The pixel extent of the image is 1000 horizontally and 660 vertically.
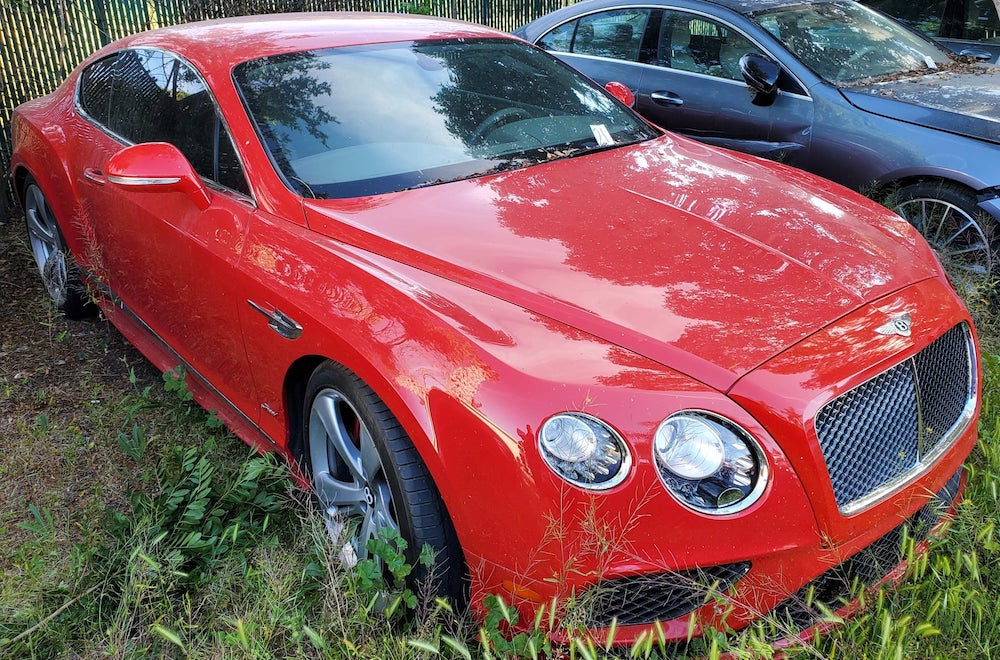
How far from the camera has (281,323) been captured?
2.43m

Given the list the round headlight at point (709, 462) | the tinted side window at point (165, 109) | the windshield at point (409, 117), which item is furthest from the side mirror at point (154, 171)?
the round headlight at point (709, 462)

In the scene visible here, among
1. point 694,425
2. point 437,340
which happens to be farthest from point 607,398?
point 437,340

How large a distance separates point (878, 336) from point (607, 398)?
75 cm

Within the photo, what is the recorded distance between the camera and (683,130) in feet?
16.6

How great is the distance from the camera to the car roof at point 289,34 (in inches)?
123

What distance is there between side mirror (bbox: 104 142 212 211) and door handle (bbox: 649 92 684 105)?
3199mm

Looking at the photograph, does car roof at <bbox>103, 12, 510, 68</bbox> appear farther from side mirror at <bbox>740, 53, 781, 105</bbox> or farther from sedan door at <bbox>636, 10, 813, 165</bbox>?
sedan door at <bbox>636, 10, 813, 165</bbox>

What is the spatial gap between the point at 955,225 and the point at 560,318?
8.91 feet

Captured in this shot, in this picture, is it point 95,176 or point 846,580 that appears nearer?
point 846,580

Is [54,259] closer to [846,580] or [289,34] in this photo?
[289,34]

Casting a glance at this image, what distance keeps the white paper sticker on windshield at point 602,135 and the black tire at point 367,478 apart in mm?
1517

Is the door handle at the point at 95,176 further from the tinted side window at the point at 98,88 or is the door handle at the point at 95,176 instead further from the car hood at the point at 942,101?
the car hood at the point at 942,101

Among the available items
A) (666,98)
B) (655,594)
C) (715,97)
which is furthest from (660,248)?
(666,98)

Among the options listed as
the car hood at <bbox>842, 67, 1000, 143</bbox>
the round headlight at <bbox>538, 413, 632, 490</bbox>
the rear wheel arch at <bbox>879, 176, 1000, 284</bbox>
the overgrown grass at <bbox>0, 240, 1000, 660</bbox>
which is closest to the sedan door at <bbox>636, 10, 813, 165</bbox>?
the car hood at <bbox>842, 67, 1000, 143</bbox>
